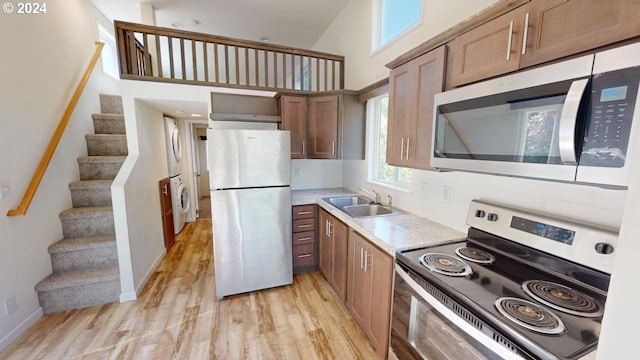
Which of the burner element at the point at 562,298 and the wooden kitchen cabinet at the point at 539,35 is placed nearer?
the wooden kitchen cabinet at the point at 539,35

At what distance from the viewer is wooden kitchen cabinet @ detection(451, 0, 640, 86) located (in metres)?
0.75

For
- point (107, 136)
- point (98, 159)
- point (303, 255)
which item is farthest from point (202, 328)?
point (107, 136)

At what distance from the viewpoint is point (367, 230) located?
68.7 inches

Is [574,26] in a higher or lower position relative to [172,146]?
higher

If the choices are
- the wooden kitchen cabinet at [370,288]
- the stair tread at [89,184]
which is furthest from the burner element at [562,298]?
the stair tread at [89,184]

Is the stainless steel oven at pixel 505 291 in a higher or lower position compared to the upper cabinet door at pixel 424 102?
lower

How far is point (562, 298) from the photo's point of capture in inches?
37.5

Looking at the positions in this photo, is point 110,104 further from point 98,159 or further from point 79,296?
point 79,296

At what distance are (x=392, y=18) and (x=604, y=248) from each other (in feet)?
8.18

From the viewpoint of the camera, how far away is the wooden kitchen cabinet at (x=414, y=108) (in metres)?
1.45

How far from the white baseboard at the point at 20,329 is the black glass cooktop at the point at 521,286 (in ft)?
9.67

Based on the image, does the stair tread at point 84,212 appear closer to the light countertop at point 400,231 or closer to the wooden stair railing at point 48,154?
the wooden stair railing at point 48,154

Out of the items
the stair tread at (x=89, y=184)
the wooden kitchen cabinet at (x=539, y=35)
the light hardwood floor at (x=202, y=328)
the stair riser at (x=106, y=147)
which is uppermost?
the wooden kitchen cabinet at (x=539, y=35)

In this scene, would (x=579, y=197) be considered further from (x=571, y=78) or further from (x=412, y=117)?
(x=412, y=117)
